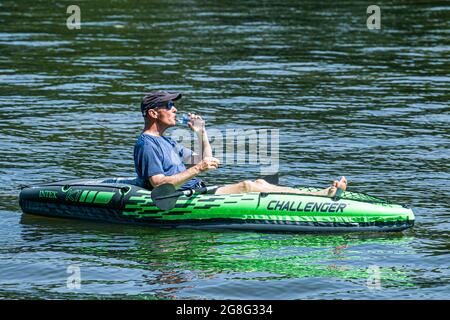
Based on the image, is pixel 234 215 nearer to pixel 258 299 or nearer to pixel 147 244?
pixel 147 244

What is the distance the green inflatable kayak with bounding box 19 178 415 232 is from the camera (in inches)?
536

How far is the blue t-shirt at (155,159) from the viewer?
13.8 metres

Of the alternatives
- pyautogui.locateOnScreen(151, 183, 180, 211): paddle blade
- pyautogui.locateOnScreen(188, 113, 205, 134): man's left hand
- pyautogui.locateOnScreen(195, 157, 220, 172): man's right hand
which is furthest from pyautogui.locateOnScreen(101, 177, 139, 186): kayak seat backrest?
pyautogui.locateOnScreen(195, 157, 220, 172): man's right hand

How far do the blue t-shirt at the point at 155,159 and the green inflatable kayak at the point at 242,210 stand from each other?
26 cm

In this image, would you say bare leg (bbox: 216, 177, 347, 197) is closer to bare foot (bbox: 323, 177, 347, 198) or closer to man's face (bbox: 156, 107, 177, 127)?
bare foot (bbox: 323, 177, 347, 198)

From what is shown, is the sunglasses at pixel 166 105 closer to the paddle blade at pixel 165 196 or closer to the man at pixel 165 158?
the man at pixel 165 158

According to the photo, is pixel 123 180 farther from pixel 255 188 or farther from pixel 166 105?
pixel 255 188

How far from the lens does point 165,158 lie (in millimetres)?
13867

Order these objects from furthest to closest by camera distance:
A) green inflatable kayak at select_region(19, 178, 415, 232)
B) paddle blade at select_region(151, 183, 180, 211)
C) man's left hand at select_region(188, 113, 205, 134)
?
1. man's left hand at select_region(188, 113, 205, 134)
2. paddle blade at select_region(151, 183, 180, 211)
3. green inflatable kayak at select_region(19, 178, 415, 232)

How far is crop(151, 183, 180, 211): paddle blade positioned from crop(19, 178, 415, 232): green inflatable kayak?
7 cm

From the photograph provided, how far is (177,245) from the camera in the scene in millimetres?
13453

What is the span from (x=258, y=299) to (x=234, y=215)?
2538mm

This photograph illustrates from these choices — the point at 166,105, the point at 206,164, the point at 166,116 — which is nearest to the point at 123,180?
the point at 166,116
